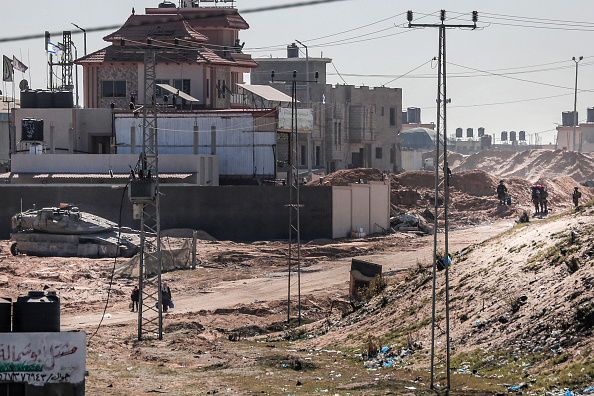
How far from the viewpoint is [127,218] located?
5053 centimetres

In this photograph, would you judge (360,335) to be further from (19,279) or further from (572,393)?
(19,279)

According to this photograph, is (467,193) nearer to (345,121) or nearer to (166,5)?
(345,121)

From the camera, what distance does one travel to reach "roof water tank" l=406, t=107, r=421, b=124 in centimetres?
14650

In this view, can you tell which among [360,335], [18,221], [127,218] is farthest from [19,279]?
[360,335]

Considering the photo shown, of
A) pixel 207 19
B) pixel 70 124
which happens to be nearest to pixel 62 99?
pixel 70 124

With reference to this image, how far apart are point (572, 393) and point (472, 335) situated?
5041 mm

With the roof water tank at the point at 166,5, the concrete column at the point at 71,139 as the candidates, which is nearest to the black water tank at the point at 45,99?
the concrete column at the point at 71,139

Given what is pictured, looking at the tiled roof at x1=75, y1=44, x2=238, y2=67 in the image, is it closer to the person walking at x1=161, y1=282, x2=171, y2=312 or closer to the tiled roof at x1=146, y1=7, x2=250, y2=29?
the tiled roof at x1=146, y1=7, x2=250, y2=29

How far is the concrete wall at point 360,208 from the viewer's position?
166 feet

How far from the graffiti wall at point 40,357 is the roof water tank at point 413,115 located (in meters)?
132

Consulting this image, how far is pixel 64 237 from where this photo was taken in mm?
44656

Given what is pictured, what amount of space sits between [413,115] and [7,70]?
82.9 metres

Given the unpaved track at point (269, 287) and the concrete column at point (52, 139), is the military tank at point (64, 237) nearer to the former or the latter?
the unpaved track at point (269, 287)

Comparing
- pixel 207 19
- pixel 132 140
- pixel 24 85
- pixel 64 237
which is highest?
pixel 207 19
